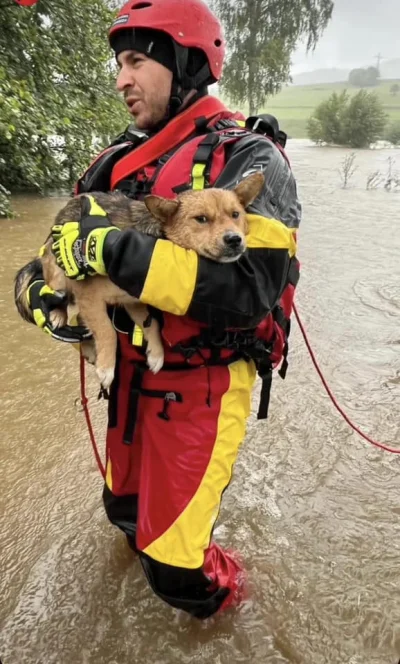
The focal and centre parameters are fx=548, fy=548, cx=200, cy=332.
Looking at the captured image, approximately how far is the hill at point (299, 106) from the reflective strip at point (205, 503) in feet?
155

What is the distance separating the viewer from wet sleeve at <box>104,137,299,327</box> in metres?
2.03

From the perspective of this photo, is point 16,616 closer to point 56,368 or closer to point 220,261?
point 220,261

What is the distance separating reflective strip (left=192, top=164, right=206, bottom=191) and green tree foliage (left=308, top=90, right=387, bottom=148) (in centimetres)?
4129

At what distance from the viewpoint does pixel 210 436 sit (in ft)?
7.83

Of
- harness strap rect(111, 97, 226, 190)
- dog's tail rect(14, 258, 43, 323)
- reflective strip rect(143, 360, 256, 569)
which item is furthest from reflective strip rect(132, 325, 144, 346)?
harness strap rect(111, 97, 226, 190)

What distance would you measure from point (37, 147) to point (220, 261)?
454 inches

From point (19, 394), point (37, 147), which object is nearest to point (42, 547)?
point (19, 394)

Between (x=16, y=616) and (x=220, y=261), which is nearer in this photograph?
(x=220, y=261)

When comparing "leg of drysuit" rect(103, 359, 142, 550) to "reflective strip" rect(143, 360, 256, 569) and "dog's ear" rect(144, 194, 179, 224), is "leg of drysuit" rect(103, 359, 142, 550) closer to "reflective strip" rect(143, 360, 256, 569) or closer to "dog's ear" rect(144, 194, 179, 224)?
"reflective strip" rect(143, 360, 256, 569)

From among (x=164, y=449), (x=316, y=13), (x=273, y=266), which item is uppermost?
(x=316, y=13)

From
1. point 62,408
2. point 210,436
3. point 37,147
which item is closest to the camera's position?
point 210,436

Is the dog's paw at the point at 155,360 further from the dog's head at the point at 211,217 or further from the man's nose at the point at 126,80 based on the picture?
the man's nose at the point at 126,80

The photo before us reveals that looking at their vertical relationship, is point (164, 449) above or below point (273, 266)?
below

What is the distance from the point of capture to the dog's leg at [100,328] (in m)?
2.51
